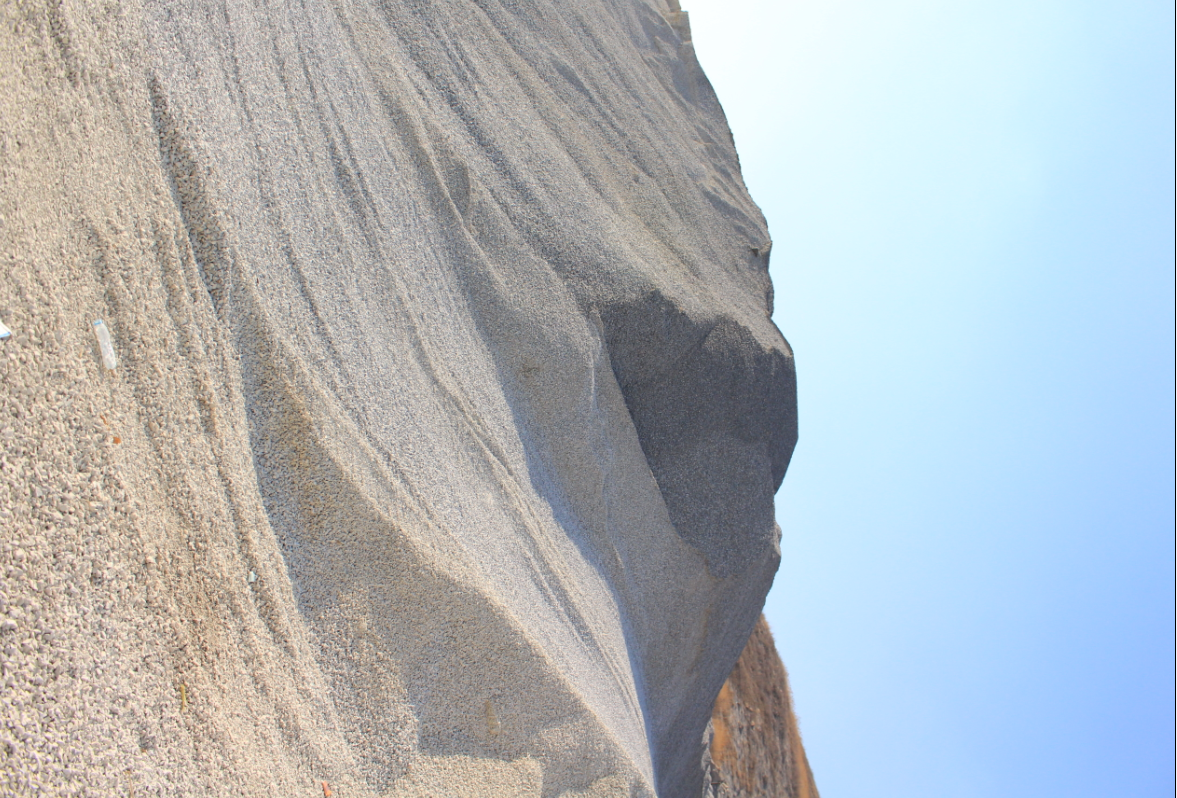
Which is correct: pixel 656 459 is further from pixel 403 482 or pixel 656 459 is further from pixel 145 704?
pixel 145 704

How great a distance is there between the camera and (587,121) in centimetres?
488

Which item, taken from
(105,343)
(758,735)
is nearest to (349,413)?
(105,343)

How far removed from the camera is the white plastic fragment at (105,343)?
1856 millimetres

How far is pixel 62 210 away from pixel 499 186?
223 cm

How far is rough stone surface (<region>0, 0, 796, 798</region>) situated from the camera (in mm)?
1764

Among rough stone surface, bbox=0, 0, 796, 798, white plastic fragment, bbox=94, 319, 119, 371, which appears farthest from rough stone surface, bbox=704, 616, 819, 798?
white plastic fragment, bbox=94, 319, 119, 371

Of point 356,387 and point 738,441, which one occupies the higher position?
point 356,387

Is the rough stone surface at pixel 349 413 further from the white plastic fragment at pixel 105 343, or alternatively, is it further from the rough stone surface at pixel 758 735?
the rough stone surface at pixel 758 735

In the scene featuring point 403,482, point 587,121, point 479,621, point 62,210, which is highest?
point 587,121

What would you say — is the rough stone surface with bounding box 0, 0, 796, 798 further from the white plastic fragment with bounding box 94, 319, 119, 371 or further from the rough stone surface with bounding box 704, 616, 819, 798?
the rough stone surface with bounding box 704, 616, 819, 798

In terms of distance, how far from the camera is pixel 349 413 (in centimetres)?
255

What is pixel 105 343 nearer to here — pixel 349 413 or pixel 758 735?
pixel 349 413

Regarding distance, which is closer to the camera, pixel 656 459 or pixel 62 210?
pixel 62 210

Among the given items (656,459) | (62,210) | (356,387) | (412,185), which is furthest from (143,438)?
(656,459)
